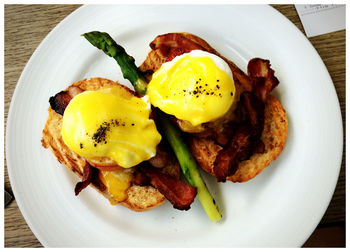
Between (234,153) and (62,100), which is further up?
(62,100)

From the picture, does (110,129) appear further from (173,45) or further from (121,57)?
(173,45)

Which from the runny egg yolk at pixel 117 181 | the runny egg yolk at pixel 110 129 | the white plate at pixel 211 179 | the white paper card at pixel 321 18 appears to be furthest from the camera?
the white paper card at pixel 321 18

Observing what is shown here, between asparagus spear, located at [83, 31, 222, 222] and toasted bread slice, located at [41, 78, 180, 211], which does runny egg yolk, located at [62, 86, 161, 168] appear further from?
toasted bread slice, located at [41, 78, 180, 211]

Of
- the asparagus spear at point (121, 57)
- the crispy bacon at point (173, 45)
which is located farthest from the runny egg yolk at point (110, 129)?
the crispy bacon at point (173, 45)

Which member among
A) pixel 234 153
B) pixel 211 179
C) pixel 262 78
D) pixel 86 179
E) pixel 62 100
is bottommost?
pixel 211 179

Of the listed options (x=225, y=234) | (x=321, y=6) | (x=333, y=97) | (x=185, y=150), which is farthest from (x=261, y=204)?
(x=321, y=6)

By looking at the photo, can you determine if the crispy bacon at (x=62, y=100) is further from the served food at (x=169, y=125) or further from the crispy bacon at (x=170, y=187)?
the crispy bacon at (x=170, y=187)

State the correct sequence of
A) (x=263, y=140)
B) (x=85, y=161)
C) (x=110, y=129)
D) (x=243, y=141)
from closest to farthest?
1. (x=110, y=129)
2. (x=243, y=141)
3. (x=85, y=161)
4. (x=263, y=140)

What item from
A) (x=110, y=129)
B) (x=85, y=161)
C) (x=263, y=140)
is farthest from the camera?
(x=263, y=140)

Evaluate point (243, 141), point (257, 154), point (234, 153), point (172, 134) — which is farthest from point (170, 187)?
point (257, 154)
